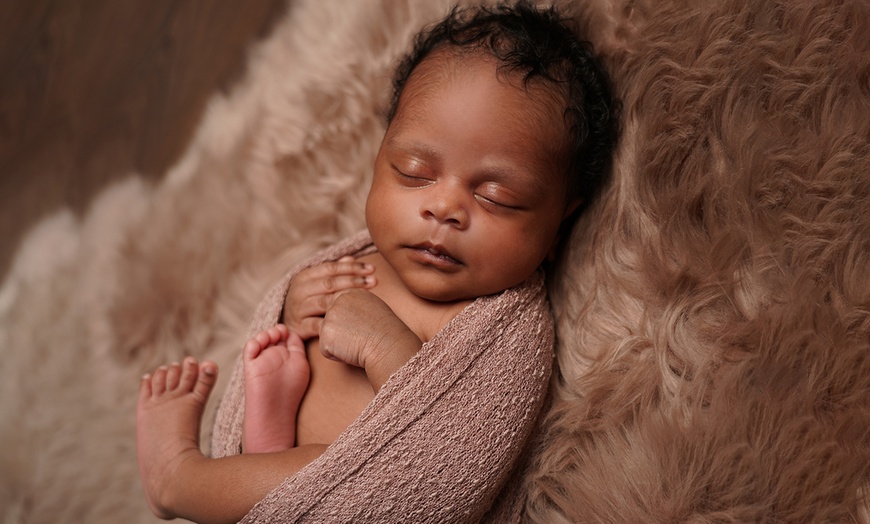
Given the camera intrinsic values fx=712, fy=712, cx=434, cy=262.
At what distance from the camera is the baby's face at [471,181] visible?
3.62ft

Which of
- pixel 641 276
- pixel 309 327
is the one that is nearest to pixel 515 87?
pixel 641 276

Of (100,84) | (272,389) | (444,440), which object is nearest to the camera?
(444,440)

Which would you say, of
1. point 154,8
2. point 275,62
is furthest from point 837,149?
point 154,8

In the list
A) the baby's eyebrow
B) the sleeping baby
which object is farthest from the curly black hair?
the baby's eyebrow

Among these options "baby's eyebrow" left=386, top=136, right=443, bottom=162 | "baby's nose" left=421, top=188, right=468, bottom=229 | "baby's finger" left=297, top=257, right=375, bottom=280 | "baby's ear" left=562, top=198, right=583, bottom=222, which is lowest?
"baby's finger" left=297, top=257, right=375, bottom=280

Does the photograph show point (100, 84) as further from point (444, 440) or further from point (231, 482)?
point (444, 440)

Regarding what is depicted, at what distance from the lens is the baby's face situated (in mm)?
1104

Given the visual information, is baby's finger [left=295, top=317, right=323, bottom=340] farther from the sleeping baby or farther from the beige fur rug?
the beige fur rug

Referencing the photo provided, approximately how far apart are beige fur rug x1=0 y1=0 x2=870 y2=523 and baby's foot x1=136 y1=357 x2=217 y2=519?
114 mm

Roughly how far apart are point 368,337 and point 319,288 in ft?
0.66

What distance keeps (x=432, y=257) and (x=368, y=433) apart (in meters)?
0.29

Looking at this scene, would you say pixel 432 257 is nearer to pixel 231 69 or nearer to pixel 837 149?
pixel 837 149

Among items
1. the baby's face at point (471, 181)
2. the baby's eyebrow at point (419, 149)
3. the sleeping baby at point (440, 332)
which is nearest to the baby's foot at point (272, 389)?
the sleeping baby at point (440, 332)

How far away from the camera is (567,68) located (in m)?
1.16
